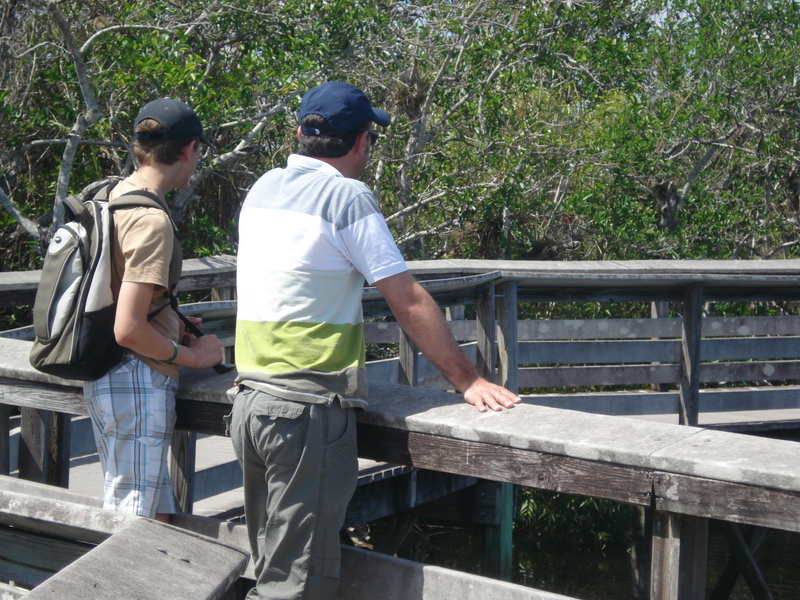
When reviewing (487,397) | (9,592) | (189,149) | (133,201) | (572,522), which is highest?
(189,149)

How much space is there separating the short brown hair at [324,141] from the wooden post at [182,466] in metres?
0.93

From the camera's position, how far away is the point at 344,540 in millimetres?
5312

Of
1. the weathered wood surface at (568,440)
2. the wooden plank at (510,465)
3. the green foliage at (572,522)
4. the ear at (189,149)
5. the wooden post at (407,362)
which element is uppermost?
the ear at (189,149)

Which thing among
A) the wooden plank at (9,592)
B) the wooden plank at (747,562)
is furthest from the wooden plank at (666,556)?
the wooden plank at (747,562)

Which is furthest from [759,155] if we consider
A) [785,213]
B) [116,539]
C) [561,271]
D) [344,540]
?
[116,539]

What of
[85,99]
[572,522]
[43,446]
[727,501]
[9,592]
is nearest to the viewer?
[9,592]

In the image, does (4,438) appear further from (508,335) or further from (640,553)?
(508,335)

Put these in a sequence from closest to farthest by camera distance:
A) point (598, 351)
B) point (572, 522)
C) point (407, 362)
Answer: point (407, 362), point (598, 351), point (572, 522)

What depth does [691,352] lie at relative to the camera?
541cm

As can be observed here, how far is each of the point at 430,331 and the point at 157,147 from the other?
88 centimetres

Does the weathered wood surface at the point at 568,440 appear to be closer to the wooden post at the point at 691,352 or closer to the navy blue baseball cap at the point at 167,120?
the navy blue baseball cap at the point at 167,120

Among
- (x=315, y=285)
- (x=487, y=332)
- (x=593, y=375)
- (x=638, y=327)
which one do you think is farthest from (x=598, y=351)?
(x=315, y=285)

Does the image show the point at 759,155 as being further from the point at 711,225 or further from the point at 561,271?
the point at 561,271

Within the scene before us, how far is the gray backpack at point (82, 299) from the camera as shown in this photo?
7.60ft
